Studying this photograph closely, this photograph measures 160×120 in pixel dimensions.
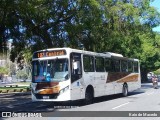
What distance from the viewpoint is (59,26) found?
28.7 m

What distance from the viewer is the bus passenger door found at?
58.1ft

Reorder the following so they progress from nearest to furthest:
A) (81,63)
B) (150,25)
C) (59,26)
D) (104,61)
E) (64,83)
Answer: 1. (64,83)
2. (81,63)
3. (104,61)
4. (59,26)
5. (150,25)

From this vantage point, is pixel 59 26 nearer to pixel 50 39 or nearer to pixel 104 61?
pixel 50 39

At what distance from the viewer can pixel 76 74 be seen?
1814 centimetres

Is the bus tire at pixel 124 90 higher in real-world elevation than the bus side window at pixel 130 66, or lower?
lower

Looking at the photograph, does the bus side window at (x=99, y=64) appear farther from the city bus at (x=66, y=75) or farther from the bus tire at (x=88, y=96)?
the bus tire at (x=88, y=96)

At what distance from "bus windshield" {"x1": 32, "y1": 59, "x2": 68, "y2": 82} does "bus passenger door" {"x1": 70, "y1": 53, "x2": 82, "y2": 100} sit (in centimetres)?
41

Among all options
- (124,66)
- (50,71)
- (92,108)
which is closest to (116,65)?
(124,66)

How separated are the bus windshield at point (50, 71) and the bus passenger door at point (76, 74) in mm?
408

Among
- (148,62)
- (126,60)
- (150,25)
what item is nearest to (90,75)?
(126,60)

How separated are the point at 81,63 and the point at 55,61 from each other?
1584 millimetres

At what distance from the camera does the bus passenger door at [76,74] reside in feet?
58.1

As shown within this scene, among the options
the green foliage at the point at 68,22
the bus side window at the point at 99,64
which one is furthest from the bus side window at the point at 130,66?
the bus side window at the point at 99,64

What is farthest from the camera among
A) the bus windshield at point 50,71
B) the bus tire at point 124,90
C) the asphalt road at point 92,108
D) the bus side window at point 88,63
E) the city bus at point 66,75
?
the bus tire at point 124,90
